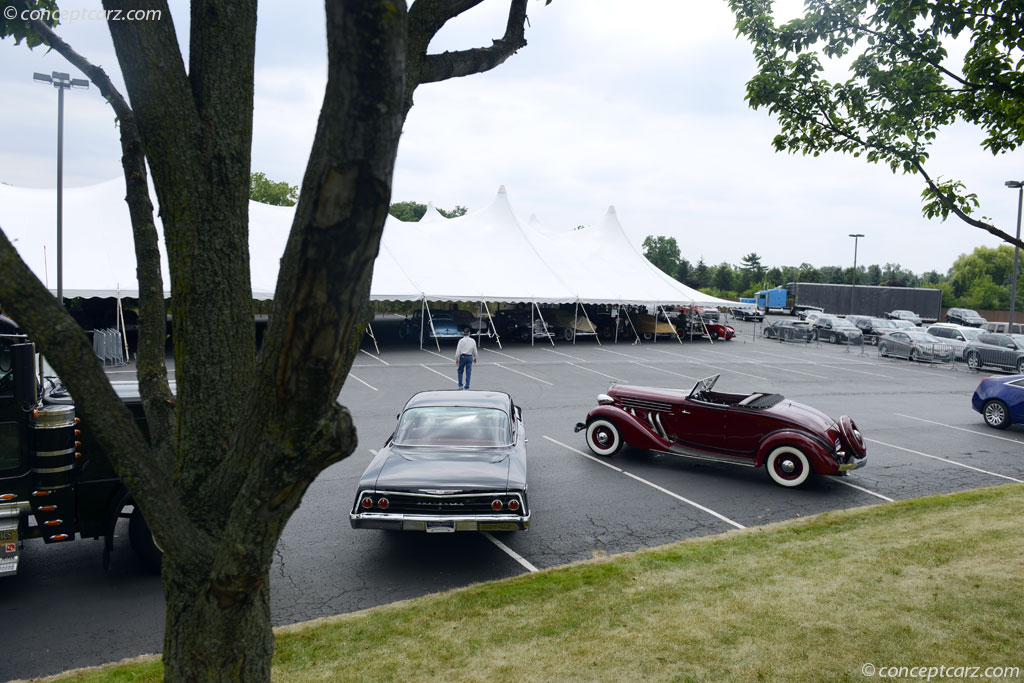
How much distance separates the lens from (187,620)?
2.56 meters

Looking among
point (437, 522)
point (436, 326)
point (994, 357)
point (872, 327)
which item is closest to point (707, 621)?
point (437, 522)

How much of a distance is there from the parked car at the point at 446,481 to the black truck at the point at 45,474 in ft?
6.83

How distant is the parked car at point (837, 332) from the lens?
Result: 3719 centimetres

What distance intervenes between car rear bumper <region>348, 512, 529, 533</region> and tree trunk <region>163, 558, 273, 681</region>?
3.95 metres

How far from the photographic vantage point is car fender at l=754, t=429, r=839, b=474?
9.41 m

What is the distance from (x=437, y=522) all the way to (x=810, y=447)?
18.7ft

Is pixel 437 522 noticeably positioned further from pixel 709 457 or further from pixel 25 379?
pixel 709 457

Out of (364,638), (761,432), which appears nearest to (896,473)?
(761,432)

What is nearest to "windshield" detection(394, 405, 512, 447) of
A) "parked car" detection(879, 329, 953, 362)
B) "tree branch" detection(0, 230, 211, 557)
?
"tree branch" detection(0, 230, 211, 557)

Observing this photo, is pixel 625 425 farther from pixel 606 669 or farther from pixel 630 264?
pixel 630 264

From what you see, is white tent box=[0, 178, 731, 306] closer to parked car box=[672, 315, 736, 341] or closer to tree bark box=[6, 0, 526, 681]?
parked car box=[672, 315, 736, 341]

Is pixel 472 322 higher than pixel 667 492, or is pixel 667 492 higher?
pixel 472 322

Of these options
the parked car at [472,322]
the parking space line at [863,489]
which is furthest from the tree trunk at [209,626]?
the parked car at [472,322]

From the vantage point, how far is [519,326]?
104ft
